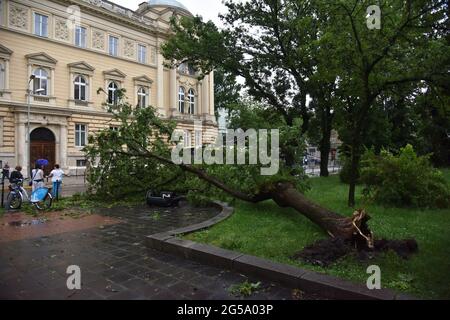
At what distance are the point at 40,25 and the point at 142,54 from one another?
34.4 ft

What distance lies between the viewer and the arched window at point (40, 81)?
27084mm

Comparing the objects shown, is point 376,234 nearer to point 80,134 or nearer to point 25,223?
point 25,223

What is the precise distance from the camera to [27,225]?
8.51 m

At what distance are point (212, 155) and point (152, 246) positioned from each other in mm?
5830

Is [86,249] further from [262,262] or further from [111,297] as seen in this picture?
[262,262]

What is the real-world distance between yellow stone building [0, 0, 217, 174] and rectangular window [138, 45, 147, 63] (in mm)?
102

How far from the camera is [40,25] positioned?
27609mm

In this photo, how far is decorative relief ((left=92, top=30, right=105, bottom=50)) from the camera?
3122 cm

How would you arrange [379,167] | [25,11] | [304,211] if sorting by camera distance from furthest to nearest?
[25,11]
[379,167]
[304,211]

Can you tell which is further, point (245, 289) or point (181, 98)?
point (181, 98)

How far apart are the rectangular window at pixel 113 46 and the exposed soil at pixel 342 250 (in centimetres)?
3217

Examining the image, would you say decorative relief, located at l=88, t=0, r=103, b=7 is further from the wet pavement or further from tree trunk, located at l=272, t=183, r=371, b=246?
tree trunk, located at l=272, t=183, r=371, b=246
